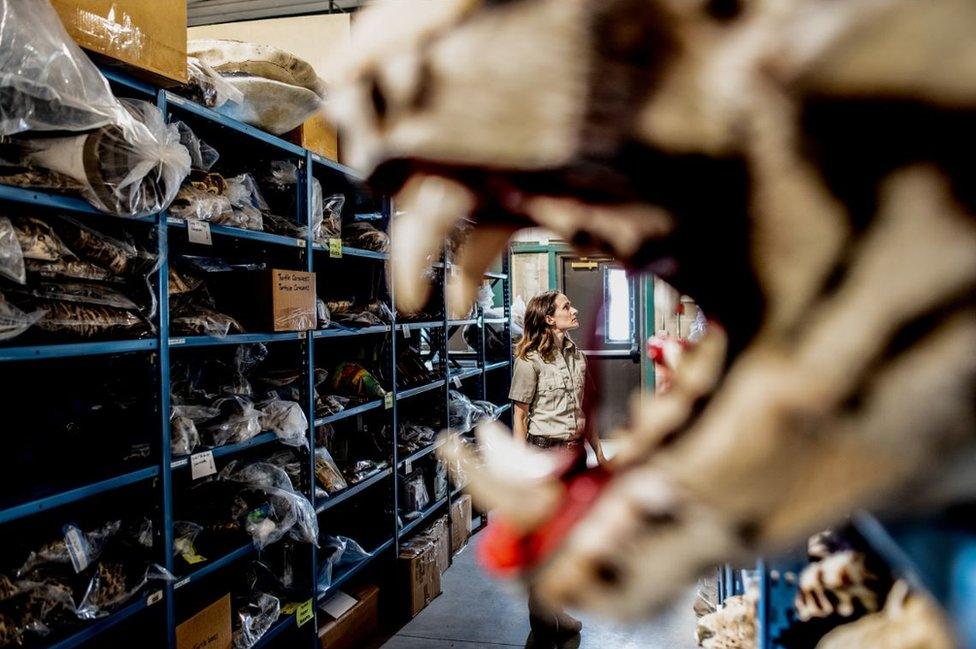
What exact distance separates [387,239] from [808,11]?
3705mm

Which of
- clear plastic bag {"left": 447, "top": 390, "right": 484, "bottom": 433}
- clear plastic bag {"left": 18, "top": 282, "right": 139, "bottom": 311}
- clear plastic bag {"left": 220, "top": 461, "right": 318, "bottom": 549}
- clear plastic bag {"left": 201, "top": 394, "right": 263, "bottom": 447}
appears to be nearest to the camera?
clear plastic bag {"left": 18, "top": 282, "right": 139, "bottom": 311}

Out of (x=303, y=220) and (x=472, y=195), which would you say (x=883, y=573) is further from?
(x=303, y=220)

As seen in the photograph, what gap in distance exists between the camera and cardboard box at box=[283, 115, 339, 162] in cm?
320

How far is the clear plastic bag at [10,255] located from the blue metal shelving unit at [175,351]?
0.09 m

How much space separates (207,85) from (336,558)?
2.30 meters

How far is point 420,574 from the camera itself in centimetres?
393

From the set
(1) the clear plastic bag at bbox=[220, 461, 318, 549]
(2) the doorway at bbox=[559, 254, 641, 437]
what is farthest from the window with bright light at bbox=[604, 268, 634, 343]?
(1) the clear plastic bag at bbox=[220, 461, 318, 549]

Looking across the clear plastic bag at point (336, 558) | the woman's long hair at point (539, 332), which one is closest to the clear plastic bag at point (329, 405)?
the clear plastic bag at point (336, 558)

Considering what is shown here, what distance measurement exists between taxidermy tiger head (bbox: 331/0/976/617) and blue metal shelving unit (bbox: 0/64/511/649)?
3.22ft

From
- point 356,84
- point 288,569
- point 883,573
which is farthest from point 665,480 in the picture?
point 288,569

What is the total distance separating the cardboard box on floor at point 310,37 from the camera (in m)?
3.30

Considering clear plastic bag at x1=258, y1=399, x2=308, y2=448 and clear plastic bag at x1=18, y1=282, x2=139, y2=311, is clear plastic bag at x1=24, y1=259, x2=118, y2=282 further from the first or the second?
clear plastic bag at x1=258, y1=399, x2=308, y2=448

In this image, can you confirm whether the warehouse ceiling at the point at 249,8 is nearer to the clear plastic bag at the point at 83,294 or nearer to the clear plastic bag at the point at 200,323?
the clear plastic bag at the point at 200,323

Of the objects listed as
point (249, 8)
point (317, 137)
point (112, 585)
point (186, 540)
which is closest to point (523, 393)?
point (317, 137)
